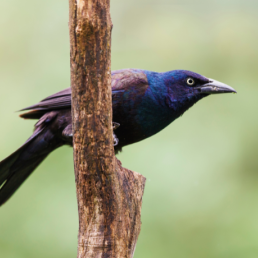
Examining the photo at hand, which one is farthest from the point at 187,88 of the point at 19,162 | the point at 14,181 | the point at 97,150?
the point at 14,181

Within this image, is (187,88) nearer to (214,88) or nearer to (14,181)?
(214,88)

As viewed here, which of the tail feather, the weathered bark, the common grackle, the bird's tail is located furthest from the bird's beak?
the tail feather

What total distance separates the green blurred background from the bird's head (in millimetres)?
1653

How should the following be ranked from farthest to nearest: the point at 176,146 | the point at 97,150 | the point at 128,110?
the point at 176,146 → the point at 128,110 → the point at 97,150

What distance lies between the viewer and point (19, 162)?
348 centimetres

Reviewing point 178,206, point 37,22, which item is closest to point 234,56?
point 178,206

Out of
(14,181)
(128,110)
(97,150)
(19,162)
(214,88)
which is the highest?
(214,88)

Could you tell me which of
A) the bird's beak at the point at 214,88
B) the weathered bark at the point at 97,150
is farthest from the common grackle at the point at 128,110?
the weathered bark at the point at 97,150

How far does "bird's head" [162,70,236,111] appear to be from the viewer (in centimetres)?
347

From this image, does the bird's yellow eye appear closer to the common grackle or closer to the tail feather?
the common grackle

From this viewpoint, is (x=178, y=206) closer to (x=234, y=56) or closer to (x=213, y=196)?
(x=213, y=196)

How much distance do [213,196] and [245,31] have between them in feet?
9.55

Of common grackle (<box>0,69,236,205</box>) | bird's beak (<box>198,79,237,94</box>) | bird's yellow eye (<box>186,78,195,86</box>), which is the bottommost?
common grackle (<box>0,69,236,205</box>)

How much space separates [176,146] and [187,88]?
181 cm
